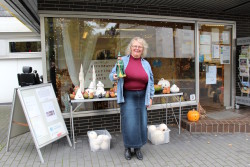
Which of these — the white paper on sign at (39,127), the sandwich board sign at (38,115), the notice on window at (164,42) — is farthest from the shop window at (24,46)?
the white paper on sign at (39,127)

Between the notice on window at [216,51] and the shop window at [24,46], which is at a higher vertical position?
the shop window at [24,46]

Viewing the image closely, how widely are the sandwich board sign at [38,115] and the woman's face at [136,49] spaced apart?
1.68 m

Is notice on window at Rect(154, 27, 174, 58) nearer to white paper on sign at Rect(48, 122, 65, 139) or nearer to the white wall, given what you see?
white paper on sign at Rect(48, 122, 65, 139)

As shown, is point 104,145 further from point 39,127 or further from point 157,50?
point 157,50

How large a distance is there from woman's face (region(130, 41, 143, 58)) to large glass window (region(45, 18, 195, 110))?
1852 mm

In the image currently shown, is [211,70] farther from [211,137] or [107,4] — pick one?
[107,4]

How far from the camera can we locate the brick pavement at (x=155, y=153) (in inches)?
149

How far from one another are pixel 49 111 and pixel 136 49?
1861mm

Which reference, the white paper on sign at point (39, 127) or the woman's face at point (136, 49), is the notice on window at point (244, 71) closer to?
the woman's face at point (136, 49)

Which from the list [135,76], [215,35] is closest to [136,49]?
[135,76]

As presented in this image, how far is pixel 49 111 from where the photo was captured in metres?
4.16

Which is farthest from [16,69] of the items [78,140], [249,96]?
[249,96]

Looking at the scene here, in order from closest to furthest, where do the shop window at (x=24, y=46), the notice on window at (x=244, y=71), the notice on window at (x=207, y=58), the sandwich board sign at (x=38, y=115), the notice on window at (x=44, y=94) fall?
1. the sandwich board sign at (x=38, y=115)
2. the notice on window at (x=44, y=94)
3. the notice on window at (x=244, y=71)
4. the notice on window at (x=207, y=58)
5. the shop window at (x=24, y=46)


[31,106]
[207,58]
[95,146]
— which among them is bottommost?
[95,146]
